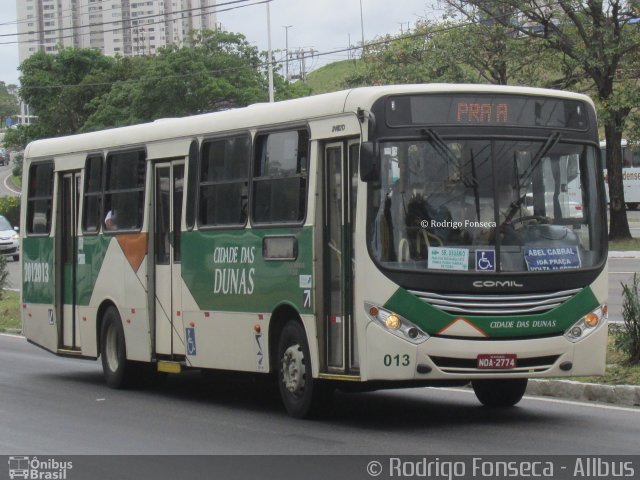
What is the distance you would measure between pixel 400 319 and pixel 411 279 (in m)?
0.36

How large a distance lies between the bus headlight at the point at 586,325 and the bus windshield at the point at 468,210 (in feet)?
1.54

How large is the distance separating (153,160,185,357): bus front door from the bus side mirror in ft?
13.6

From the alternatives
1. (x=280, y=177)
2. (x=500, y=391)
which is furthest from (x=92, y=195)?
(x=500, y=391)

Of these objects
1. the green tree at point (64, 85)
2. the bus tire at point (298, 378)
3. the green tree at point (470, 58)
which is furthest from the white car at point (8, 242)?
the bus tire at point (298, 378)

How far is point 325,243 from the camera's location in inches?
471

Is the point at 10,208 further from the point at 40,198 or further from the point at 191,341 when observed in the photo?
the point at 191,341

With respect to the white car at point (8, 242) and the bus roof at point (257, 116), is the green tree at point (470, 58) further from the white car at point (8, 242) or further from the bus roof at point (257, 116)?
the bus roof at point (257, 116)

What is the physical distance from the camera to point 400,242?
11.2 metres

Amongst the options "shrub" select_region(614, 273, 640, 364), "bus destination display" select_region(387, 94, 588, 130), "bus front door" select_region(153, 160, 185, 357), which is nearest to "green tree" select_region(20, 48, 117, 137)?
"bus front door" select_region(153, 160, 185, 357)

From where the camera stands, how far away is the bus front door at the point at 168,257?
48.2 feet

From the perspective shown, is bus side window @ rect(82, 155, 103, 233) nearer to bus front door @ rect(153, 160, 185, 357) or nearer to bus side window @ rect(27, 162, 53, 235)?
bus side window @ rect(27, 162, 53, 235)

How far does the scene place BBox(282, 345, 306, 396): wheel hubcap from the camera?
1208 cm

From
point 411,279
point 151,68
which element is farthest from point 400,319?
point 151,68

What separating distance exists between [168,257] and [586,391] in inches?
202
